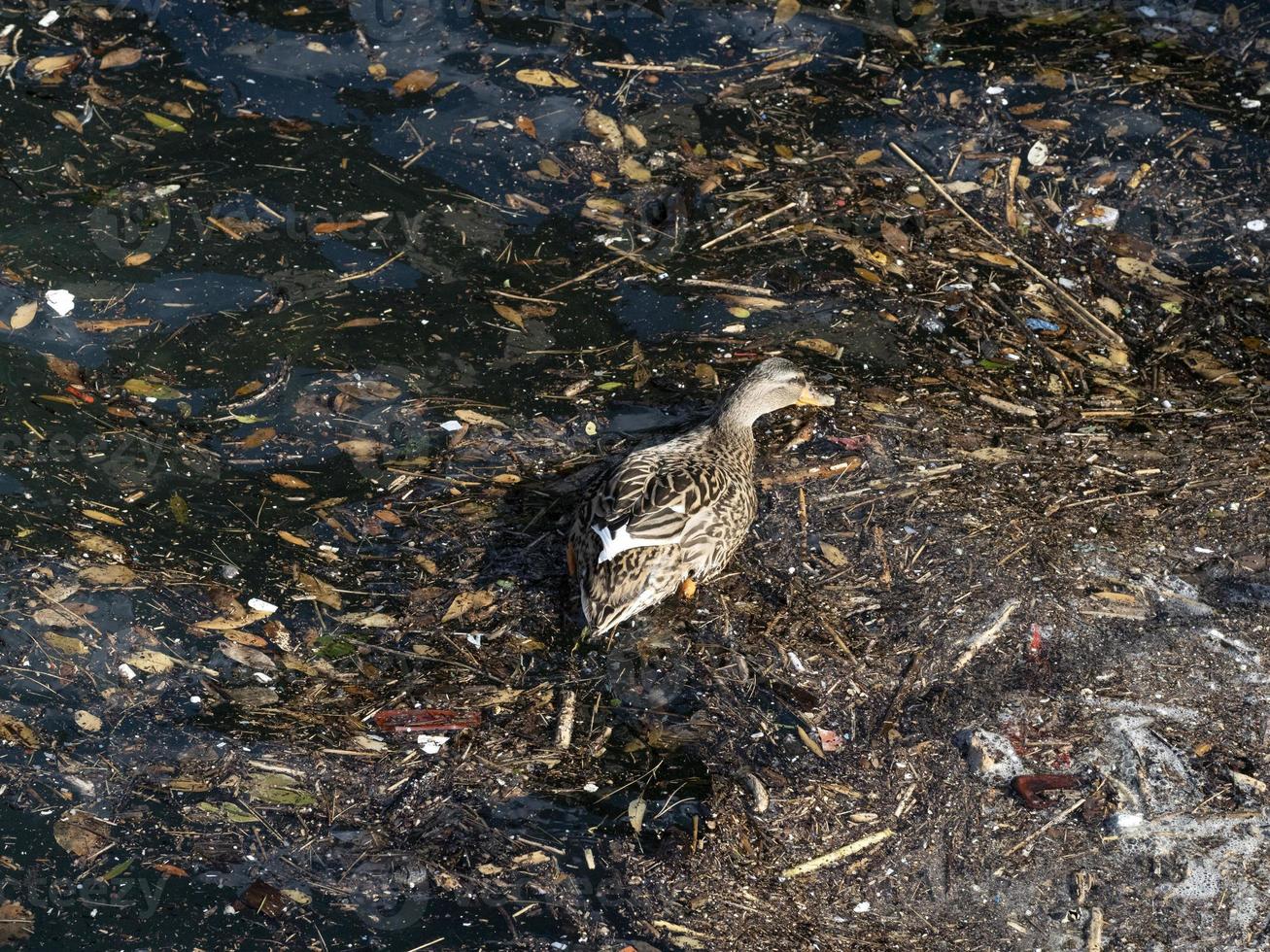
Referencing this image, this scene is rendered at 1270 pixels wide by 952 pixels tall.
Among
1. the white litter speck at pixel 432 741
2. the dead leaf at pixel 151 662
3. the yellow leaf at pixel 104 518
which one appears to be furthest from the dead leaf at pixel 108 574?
the white litter speck at pixel 432 741

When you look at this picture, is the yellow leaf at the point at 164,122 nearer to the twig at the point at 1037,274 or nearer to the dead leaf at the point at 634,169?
the dead leaf at the point at 634,169

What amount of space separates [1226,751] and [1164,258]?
308 centimetres

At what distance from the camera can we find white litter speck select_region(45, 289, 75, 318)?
5758 mm

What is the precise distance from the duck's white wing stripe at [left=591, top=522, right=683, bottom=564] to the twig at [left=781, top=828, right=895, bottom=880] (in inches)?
49.5

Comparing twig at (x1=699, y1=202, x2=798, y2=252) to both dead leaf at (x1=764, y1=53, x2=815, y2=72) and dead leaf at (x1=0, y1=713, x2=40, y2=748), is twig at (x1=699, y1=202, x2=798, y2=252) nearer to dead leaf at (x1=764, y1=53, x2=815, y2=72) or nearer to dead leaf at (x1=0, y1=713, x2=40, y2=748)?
dead leaf at (x1=764, y1=53, x2=815, y2=72)

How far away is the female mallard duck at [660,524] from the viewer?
458 cm

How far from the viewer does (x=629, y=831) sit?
414cm

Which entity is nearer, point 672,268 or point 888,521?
point 888,521

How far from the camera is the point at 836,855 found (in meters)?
4.09

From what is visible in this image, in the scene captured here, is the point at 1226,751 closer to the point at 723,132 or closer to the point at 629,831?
the point at 629,831

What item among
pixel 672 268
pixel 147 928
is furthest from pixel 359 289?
pixel 147 928

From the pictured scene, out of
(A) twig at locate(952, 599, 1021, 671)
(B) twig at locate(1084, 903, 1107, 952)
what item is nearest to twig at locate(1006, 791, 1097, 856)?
(B) twig at locate(1084, 903, 1107, 952)

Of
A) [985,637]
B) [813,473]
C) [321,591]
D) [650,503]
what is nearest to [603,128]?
[813,473]

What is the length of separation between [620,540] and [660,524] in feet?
0.63
